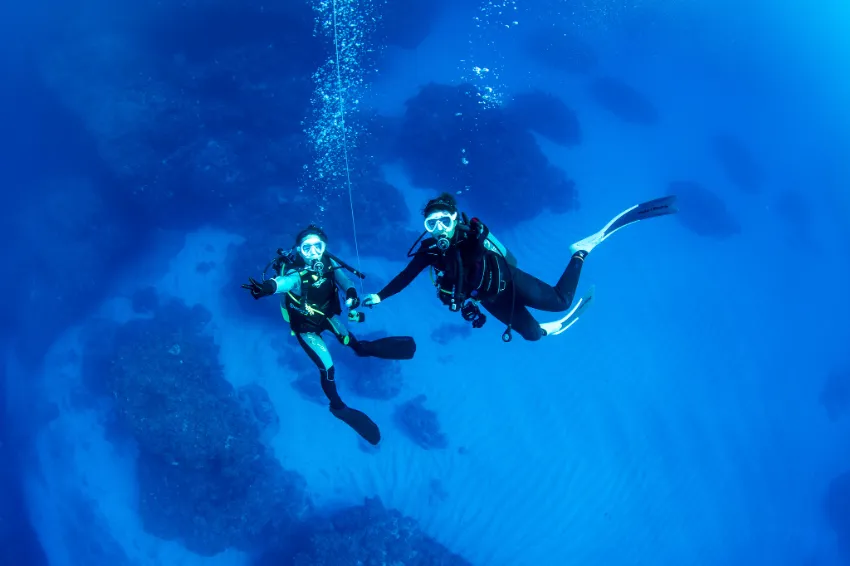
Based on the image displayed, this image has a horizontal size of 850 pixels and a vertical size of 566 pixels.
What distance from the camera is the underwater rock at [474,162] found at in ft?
67.0

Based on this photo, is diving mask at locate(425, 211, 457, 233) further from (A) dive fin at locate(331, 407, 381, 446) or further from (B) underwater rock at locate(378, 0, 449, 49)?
(B) underwater rock at locate(378, 0, 449, 49)

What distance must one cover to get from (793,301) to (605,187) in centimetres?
1105

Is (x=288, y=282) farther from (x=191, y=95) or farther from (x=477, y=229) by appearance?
(x=191, y=95)

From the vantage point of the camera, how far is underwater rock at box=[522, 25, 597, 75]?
26.6 meters

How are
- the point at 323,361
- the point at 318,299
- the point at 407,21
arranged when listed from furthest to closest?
the point at 407,21
the point at 323,361
the point at 318,299

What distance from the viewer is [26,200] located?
1969cm

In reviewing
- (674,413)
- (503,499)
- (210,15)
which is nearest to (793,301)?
(674,413)

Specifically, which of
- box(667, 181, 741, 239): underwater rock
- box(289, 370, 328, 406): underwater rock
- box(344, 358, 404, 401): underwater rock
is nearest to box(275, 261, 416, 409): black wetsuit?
box(344, 358, 404, 401): underwater rock

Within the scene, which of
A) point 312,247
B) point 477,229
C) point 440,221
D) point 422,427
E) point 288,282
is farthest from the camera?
point 422,427

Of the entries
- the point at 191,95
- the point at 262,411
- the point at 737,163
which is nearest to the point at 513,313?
the point at 262,411

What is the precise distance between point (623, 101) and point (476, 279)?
971 inches

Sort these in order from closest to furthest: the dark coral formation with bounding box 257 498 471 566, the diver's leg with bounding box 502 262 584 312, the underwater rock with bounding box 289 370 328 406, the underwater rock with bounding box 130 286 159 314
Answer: the diver's leg with bounding box 502 262 584 312 → the dark coral formation with bounding box 257 498 471 566 → the underwater rock with bounding box 289 370 328 406 → the underwater rock with bounding box 130 286 159 314

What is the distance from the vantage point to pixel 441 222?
5.45 metres

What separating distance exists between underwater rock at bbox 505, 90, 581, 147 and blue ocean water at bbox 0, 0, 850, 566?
0.56 ft
